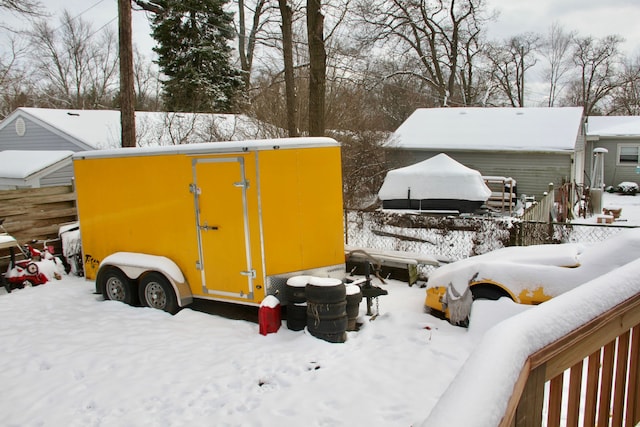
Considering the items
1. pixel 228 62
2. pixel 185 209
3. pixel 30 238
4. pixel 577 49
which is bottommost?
pixel 30 238

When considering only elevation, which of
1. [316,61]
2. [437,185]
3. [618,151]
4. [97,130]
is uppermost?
[316,61]

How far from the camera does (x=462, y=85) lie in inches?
1588

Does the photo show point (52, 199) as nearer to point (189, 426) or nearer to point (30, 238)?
point (30, 238)

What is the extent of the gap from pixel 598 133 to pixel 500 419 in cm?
3391

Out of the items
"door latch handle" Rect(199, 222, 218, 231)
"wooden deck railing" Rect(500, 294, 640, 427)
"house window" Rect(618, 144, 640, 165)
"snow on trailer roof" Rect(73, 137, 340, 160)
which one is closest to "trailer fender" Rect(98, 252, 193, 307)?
"door latch handle" Rect(199, 222, 218, 231)

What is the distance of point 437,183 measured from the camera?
17406mm

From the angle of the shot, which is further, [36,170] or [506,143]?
[506,143]

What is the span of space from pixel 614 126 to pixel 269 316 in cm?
3262

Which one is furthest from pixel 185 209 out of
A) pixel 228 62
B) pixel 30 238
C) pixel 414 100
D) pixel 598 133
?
pixel 414 100

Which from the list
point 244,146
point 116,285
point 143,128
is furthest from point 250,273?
point 143,128

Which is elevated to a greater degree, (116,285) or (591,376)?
(591,376)

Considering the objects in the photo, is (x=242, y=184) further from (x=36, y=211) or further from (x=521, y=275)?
(x=36, y=211)

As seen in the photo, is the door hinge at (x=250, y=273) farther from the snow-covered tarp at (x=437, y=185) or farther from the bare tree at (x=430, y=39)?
the bare tree at (x=430, y=39)

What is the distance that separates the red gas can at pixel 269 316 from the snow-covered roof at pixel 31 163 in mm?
12309
